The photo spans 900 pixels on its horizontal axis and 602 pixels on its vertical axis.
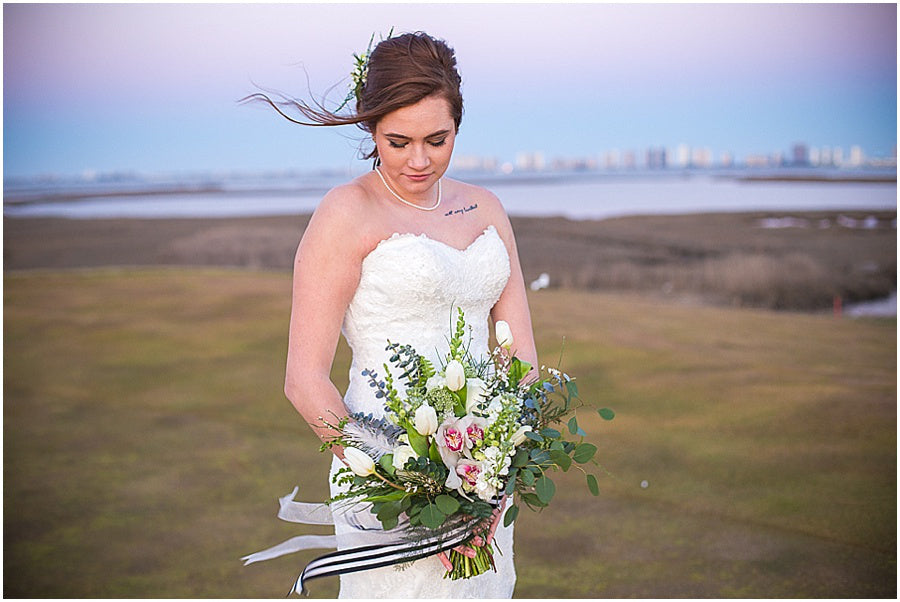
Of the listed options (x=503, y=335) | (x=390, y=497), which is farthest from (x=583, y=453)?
(x=390, y=497)

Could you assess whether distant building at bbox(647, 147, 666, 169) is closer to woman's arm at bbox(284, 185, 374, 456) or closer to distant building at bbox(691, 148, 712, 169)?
distant building at bbox(691, 148, 712, 169)

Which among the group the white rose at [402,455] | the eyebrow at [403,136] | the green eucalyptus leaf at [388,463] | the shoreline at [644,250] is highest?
the eyebrow at [403,136]

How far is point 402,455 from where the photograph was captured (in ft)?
5.54

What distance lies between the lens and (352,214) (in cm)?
203

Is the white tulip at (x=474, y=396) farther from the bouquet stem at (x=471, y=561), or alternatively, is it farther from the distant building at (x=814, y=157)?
the distant building at (x=814, y=157)

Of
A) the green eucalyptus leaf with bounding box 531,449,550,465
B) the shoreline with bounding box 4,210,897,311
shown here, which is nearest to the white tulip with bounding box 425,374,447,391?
→ the green eucalyptus leaf with bounding box 531,449,550,465

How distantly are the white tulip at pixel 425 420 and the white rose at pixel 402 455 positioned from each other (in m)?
0.05

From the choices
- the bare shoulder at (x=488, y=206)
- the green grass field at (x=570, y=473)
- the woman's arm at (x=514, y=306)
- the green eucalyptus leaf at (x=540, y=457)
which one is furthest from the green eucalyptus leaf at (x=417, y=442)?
the green grass field at (x=570, y=473)

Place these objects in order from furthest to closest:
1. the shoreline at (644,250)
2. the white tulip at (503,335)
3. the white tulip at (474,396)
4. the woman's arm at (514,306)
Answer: the shoreline at (644,250) < the woman's arm at (514,306) < the white tulip at (503,335) < the white tulip at (474,396)

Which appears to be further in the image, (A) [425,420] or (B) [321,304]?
(B) [321,304]

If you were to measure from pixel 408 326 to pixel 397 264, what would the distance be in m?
0.18

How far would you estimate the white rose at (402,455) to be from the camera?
5.53ft

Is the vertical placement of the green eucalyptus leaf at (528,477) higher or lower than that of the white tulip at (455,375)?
lower

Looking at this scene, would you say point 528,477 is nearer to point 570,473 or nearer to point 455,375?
point 455,375
